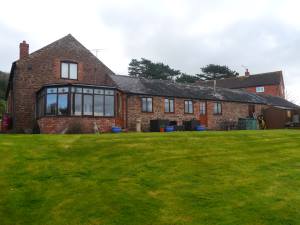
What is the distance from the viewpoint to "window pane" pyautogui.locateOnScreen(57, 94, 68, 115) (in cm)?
2617

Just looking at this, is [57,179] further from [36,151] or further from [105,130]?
[105,130]

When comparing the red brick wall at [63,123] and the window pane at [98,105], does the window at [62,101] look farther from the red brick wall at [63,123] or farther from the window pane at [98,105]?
the window pane at [98,105]

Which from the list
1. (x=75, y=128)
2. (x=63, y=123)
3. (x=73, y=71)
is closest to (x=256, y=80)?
(x=73, y=71)

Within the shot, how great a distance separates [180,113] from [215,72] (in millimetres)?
51548

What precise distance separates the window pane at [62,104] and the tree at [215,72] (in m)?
60.8

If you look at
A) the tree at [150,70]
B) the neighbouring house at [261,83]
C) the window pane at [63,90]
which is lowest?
the window pane at [63,90]

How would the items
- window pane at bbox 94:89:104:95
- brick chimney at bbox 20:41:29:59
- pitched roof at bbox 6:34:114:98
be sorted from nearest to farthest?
window pane at bbox 94:89:104:95 → brick chimney at bbox 20:41:29:59 → pitched roof at bbox 6:34:114:98

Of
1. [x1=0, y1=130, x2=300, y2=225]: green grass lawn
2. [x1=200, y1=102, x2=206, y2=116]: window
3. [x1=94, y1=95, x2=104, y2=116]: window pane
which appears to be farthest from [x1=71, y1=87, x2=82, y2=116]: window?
[x1=200, y1=102, x2=206, y2=116]: window

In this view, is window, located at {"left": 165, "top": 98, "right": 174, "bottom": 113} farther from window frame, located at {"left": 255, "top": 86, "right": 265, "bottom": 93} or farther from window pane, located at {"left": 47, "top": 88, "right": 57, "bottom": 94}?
window frame, located at {"left": 255, "top": 86, "right": 265, "bottom": 93}

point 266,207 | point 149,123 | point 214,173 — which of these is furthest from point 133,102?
point 266,207

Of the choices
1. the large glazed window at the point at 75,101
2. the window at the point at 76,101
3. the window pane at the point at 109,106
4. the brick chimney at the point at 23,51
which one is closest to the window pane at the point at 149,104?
the window pane at the point at 109,106

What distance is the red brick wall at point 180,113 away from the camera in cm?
3134

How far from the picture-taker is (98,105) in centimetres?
2755

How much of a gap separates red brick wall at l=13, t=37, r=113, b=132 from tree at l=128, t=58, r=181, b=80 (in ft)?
140
